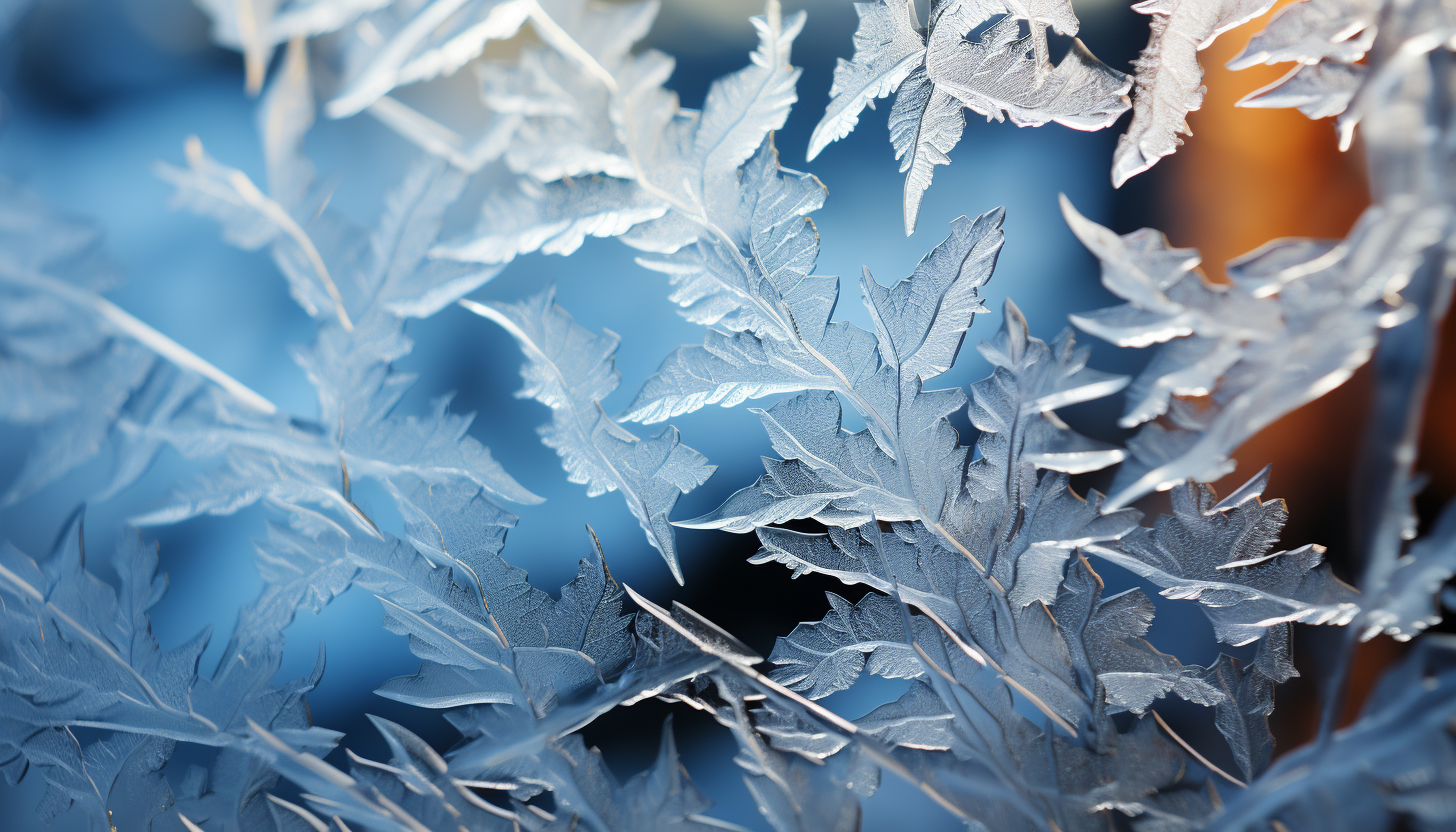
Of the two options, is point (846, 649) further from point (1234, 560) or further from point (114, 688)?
point (114, 688)

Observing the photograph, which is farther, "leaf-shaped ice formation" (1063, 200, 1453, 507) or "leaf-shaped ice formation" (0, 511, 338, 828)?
"leaf-shaped ice formation" (0, 511, 338, 828)

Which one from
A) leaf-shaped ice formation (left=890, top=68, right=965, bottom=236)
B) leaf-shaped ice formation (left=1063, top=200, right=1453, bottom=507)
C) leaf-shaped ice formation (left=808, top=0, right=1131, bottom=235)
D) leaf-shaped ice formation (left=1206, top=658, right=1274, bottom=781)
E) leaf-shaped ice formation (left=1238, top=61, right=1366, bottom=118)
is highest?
leaf-shaped ice formation (left=1238, top=61, right=1366, bottom=118)

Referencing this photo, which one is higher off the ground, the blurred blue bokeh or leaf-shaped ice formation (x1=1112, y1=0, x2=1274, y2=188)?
leaf-shaped ice formation (x1=1112, y1=0, x2=1274, y2=188)

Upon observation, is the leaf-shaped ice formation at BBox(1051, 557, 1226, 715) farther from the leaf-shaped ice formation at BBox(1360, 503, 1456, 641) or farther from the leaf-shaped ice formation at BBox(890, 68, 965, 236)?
the leaf-shaped ice formation at BBox(890, 68, 965, 236)

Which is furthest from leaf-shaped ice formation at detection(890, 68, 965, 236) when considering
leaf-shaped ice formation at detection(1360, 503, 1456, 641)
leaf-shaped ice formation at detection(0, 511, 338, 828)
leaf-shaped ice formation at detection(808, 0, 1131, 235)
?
leaf-shaped ice formation at detection(0, 511, 338, 828)

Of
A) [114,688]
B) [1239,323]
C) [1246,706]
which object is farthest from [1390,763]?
[114,688]

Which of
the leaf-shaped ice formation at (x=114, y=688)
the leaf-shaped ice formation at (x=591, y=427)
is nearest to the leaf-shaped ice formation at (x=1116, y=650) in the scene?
the leaf-shaped ice formation at (x=591, y=427)

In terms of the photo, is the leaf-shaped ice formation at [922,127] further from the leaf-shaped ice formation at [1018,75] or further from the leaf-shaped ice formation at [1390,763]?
the leaf-shaped ice formation at [1390,763]
